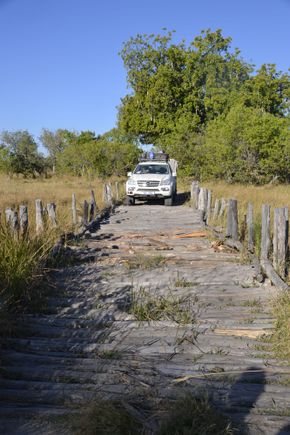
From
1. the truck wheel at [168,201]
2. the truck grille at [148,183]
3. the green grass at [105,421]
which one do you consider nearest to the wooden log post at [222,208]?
the truck grille at [148,183]

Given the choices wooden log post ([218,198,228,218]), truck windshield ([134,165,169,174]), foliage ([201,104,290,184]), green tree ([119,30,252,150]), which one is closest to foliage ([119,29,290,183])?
green tree ([119,30,252,150])

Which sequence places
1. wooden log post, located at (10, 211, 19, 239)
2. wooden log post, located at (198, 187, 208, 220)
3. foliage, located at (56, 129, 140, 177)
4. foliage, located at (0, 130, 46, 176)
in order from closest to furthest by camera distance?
wooden log post, located at (10, 211, 19, 239), wooden log post, located at (198, 187, 208, 220), foliage, located at (56, 129, 140, 177), foliage, located at (0, 130, 46, 176)

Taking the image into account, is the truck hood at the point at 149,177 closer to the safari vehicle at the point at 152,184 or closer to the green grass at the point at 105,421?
the safari vehicle at the point at 152,184

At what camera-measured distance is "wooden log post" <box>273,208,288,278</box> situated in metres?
6.19

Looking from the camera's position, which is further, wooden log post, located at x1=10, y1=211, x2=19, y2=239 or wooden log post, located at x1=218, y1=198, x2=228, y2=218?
Result: wooden log post, located at x1=218, y1=198, x2=228, y2=218

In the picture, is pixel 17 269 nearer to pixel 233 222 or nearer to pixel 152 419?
pixel 152 419

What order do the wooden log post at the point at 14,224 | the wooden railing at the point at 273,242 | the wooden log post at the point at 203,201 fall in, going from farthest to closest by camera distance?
the wooden log post at the point at 203,201, the wooden log post at the point at 14,224, the wooden railing at the point at 273,242

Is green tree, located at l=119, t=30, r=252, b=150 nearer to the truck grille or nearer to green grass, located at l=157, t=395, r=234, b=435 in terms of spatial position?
the truck grille

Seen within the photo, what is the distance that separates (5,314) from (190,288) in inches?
98.9

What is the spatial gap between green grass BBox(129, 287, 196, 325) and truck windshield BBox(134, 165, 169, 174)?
12487 millimetres

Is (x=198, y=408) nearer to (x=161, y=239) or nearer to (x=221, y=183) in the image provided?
(x=161, y=239)

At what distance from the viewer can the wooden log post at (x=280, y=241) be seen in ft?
20.3

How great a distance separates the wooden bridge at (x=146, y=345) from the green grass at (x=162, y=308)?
0.01 metres

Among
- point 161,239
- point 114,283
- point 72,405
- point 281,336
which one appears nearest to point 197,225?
point 161,239
